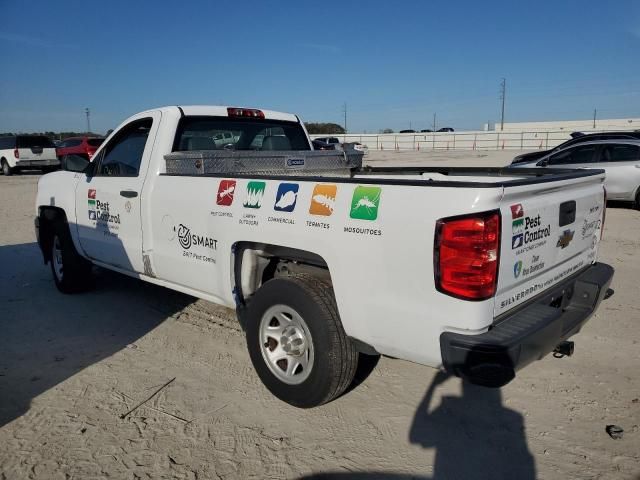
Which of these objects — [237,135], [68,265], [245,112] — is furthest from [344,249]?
[68,265]

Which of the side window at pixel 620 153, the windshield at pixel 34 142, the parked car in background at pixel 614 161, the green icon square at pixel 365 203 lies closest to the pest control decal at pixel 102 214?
the green icon square at pixel 365 203

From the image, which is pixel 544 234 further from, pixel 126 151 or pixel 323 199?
pixel 126 151

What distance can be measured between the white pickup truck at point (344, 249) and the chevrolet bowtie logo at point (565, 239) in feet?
0.05

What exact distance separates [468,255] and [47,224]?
5187 millimetres

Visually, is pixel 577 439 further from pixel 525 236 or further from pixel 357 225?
pixel 357 225

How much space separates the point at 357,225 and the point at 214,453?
153 centimetres

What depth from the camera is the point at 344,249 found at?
2.79 m

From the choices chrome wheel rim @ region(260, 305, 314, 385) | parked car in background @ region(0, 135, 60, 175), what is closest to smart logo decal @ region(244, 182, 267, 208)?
chrome wheel rim @ region(260, 305, 314, 385)

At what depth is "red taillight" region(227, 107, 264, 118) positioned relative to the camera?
494 centimetres

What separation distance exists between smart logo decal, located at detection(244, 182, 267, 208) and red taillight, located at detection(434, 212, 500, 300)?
131cm

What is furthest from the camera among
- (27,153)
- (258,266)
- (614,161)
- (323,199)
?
(27,153)

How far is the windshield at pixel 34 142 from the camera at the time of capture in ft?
74.8

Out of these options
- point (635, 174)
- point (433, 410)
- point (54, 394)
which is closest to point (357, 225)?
point (433, 410)

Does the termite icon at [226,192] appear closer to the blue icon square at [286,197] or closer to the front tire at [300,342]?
the blue icon square at [286,197]
